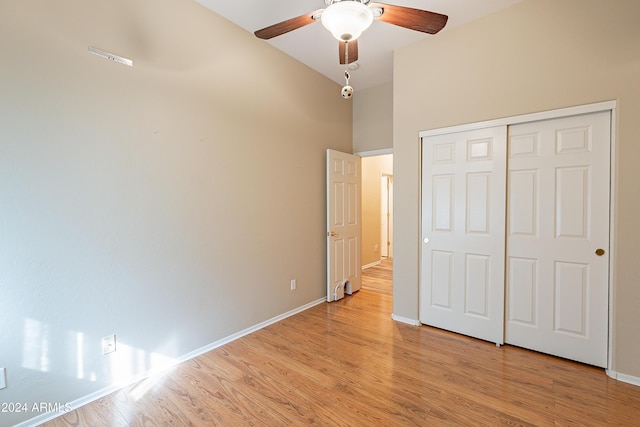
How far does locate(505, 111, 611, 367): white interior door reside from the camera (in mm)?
2236

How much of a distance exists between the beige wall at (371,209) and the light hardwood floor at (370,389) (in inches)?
122

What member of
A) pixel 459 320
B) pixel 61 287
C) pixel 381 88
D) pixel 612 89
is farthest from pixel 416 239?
pixel 61 287

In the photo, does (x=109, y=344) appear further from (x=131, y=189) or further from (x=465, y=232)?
(x=465, y=232)

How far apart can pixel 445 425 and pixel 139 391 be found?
2.06 meters

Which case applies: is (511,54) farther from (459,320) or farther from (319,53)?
(459,320)

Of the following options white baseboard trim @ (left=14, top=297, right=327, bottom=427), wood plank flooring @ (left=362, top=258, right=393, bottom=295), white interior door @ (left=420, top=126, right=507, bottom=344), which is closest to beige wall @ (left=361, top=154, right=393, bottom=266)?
wood plank flooring @ (left=362, top=258, right=393, bottom=295)

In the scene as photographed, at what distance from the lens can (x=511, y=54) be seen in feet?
8.29

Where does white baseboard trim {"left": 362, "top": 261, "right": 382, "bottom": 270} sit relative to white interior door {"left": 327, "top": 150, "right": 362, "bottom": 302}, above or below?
below

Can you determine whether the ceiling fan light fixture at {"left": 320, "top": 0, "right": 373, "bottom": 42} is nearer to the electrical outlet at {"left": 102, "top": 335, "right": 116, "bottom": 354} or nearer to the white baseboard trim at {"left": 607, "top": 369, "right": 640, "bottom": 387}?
the electrical outlet at {"left": 102, "top": 335, "right": 116, "bottom": 354}

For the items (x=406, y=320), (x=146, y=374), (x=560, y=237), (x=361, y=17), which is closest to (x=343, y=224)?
(x=406, y=320)

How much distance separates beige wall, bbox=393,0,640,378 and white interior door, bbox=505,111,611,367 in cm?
11

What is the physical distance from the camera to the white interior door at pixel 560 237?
88.0 inches

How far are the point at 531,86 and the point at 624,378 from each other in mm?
2373

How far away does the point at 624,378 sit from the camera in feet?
6.89
